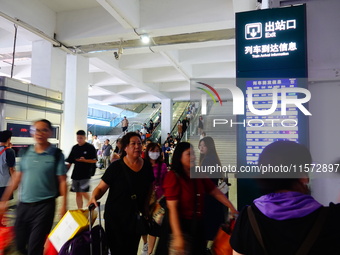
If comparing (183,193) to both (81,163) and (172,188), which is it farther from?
(81,163)

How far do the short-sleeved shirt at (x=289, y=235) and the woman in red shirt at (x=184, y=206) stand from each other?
2.85 ft

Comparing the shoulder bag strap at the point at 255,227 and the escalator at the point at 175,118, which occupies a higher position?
the escalator at the point at 175,118

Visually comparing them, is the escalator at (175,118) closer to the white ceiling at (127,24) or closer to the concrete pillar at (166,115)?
the concrete pillar at (166,115)

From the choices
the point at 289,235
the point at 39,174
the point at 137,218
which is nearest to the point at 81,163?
the point at 39,174

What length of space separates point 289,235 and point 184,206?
3.50 ft

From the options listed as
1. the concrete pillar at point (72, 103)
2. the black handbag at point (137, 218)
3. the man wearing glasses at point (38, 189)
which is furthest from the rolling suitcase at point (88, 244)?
the concrete pillar at point (72, 103)

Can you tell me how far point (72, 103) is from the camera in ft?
24.2

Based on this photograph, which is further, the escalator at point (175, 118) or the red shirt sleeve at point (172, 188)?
the escalator at point (175, 118)

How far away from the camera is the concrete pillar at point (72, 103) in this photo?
7.32 m

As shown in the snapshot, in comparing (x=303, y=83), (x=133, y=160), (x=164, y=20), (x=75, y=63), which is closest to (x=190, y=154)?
(x=133, y=160)

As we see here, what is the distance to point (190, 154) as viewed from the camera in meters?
2.21

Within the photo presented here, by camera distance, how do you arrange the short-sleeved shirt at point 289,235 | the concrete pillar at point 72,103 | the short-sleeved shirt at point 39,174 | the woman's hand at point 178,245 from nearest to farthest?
the short-sleeved shirt at point 289,235 < the woman's hand at point 178,245 < the short-sleeved shirt at point 39,174 < the concrete pillar at point 72,103

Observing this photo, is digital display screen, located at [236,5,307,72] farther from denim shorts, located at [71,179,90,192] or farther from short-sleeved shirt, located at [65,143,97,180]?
denim shorts, located at [71,179,90,192]

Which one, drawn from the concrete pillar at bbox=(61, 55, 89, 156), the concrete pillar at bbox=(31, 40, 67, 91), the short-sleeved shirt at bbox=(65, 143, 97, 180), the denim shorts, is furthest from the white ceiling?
the denim shorts
